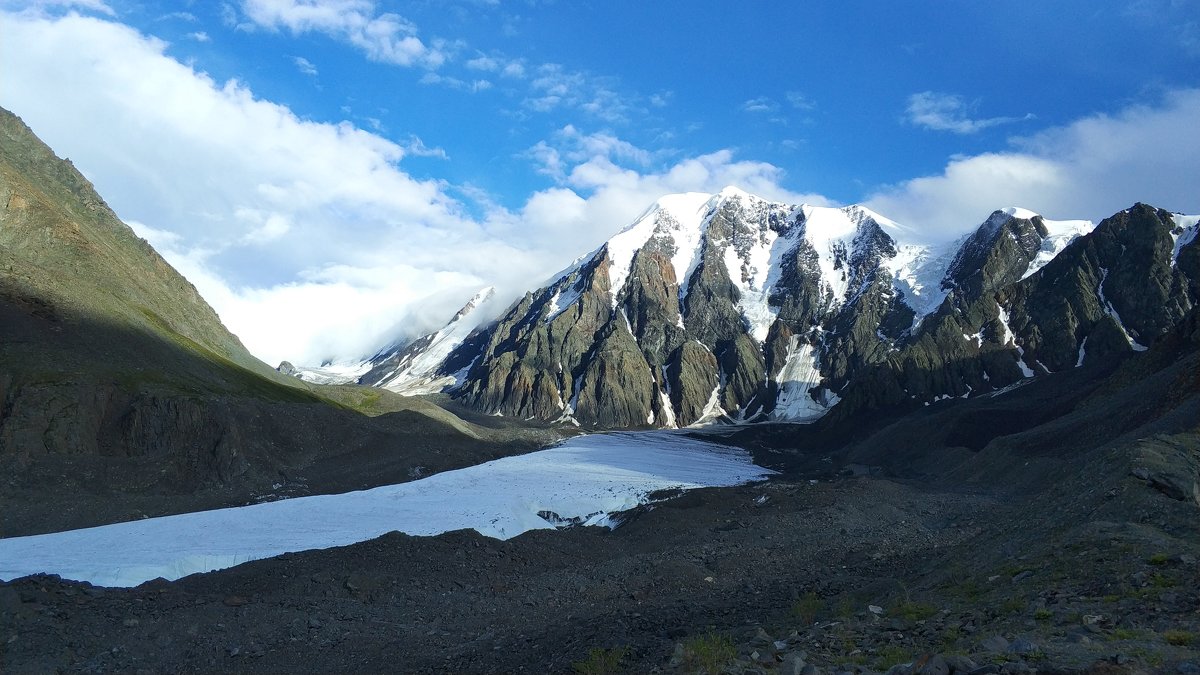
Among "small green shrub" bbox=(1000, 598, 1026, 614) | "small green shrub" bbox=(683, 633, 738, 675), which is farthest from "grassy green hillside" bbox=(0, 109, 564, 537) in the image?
"small green shrub" bbox=(1000, 598, 1026, 614)

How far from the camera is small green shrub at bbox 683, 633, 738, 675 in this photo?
37.5ft

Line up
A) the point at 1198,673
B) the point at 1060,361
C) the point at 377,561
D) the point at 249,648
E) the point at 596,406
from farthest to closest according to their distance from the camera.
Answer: the point at 596,406, the point at 1060,361, the point at 377,561, the point at 249,648, the point at 1198,673

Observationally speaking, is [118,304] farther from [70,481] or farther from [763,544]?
[763,544]

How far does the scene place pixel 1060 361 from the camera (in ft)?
428

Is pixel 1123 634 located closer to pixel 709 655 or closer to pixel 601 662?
pixel 709 655

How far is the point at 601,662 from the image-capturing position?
13.4 metres

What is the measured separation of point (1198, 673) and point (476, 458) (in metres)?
77.7

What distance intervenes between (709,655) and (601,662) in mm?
2470

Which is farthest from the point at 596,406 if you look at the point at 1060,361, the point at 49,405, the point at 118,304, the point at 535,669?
the point at 535,669

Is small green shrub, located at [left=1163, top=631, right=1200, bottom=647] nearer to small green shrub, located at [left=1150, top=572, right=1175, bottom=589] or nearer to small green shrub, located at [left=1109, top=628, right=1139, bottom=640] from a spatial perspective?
small green shrub, located at [left=1109, top=628, right=1139, bottom=640]

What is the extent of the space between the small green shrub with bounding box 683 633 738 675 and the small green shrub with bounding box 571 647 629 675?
4.60 ft

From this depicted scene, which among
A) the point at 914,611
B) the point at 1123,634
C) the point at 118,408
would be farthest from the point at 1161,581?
the point at 118,408

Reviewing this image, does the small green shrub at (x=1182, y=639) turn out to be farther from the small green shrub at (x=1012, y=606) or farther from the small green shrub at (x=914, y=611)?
the small green shrub at (x=914, y=611)

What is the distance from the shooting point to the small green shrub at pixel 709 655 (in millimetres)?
11442
